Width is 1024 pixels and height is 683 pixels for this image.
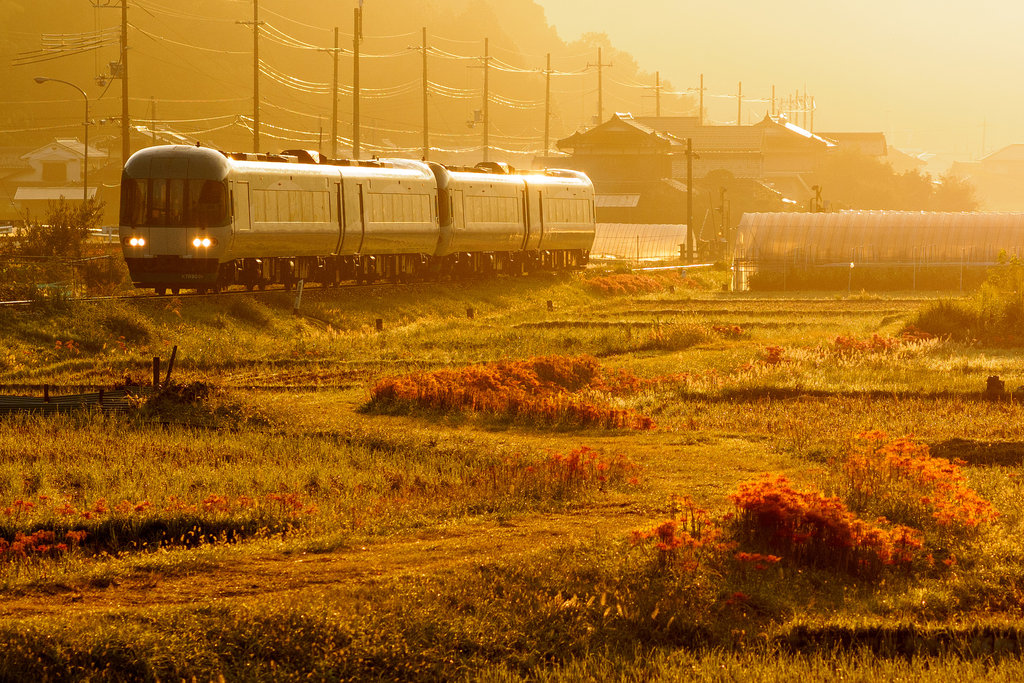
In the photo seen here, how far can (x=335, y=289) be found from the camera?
43844 mm

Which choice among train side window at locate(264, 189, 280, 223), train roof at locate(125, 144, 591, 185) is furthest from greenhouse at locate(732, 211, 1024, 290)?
train side window at locate(264, 189, 280, 223)

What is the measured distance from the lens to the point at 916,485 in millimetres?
16688

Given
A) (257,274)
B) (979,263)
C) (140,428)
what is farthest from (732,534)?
(979,263)

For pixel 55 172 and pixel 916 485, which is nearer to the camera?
pixel 916 485

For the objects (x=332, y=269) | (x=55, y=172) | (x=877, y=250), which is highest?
(x=55, y=172)

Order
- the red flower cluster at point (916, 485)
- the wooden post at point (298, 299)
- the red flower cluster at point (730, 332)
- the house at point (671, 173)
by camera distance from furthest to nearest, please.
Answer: the house at point (671, 173), the wooden post at point (298, 299), the red flower cluster at point (730, 332), the red flower cluster at point (916, 485)

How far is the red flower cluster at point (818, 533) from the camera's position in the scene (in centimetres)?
1398

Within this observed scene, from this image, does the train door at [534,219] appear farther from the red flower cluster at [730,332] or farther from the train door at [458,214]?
the red flower cluster at [730,332]

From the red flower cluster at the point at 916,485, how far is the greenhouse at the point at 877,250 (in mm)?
43551

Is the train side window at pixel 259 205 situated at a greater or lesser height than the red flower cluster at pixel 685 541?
greater

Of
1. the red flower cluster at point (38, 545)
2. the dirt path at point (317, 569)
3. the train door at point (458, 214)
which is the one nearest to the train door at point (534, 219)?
the train door at point (458, 214)

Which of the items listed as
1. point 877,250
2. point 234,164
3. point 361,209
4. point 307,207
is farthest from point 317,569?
point 877,250

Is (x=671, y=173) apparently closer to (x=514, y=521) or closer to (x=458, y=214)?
(x=458, y=214)

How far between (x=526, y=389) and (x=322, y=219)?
17.9 m
